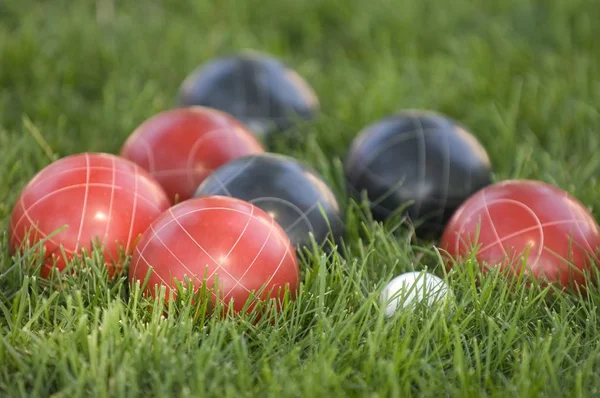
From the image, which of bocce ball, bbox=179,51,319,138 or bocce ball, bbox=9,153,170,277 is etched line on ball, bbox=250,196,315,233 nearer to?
bocce ball, bbox=9,153,170,277

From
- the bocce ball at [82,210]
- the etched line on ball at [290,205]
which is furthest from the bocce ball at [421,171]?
the bocce ball at [82,210]

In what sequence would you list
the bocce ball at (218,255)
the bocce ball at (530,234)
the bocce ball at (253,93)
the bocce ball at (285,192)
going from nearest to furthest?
the bocce ball at (218,255), the bocce ball at (530,234), the bocce ball at (285,192), the bocce ball at (253,93)

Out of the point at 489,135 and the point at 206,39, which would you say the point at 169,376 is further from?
the point at 206,39

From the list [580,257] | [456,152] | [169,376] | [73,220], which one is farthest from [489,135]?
[169,376]

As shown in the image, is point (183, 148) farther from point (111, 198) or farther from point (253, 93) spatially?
point (253, 93)

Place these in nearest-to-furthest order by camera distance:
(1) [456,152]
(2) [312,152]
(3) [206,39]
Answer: (1) [456,152] < (2) [312,152] < (3) [206,39]

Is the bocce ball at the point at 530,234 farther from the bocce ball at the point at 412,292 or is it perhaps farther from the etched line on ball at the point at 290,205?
the etched line on ball at the point at 290,205
